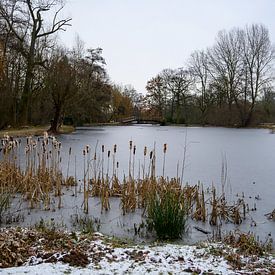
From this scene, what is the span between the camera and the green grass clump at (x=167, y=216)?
456 cm

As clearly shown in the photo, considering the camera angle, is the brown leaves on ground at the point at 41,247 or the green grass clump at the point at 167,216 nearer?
the brown leaves on ground at the point at 41,247

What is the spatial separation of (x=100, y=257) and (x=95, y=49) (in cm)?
4519

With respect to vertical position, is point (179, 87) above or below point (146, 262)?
above

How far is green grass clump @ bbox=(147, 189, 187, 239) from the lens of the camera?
456cm

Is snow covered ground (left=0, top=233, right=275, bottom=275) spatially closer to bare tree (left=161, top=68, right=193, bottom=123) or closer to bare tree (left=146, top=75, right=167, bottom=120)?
bare tree (left=161, top=68, right=193, bottom=123)

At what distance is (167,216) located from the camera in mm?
4543

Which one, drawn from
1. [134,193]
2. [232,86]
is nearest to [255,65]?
[232,86]

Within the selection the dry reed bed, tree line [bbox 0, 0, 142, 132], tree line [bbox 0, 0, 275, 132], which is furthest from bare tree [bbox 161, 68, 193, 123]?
the dry reed bed

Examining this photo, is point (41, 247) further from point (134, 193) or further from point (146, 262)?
point (134, 193)

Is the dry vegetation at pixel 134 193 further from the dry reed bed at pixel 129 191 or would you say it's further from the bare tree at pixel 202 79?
the bare tree at pixel 202 79

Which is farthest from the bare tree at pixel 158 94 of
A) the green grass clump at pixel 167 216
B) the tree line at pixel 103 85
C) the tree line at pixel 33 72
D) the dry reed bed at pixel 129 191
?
the green grass clump at pixel 167 216

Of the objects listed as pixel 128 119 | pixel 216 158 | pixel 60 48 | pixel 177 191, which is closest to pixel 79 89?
pixel 60 48

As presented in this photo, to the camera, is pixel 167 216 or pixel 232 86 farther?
pixel 232 86

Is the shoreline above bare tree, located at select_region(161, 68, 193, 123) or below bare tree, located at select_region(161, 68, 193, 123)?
below
